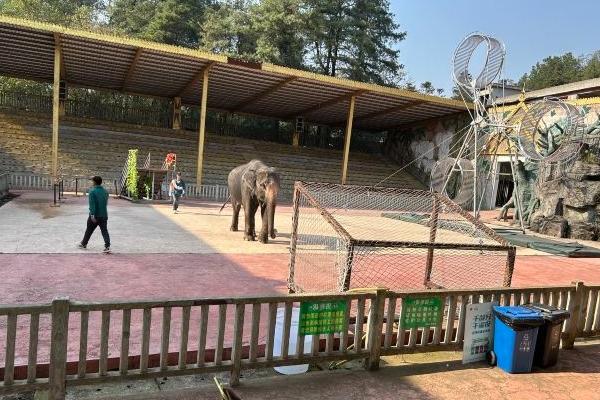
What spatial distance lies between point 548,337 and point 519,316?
0.46m

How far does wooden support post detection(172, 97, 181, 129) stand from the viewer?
3004cm

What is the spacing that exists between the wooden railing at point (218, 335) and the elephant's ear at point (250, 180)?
523 cm

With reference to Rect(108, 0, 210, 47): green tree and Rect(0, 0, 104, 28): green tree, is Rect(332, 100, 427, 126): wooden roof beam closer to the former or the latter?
Rect(108, 0, 210, 47): green tree

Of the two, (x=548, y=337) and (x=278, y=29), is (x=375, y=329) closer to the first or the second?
(x=548, y=337)

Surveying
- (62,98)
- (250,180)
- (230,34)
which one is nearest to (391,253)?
(250,180)

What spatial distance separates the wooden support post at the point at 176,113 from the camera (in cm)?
3004

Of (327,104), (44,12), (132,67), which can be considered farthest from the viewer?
(44,12)

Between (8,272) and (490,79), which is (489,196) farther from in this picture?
(8,272)

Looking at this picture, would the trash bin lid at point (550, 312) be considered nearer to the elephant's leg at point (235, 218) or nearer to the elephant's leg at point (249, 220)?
the elephant's leg at point (249, 220)

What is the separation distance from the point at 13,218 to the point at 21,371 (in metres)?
9.49

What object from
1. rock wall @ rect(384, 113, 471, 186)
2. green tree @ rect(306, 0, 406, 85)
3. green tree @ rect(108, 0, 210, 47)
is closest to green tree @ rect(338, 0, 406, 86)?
green tree @ rect(306, 0, 406, 85)

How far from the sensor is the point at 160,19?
36375 millimetres

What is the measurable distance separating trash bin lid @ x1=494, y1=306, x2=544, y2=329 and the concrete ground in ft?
1.62

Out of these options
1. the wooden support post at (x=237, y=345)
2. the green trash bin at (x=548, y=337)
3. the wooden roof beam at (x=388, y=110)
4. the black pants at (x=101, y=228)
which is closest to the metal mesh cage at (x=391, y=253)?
the green trash bin at (x=548, y=337)
